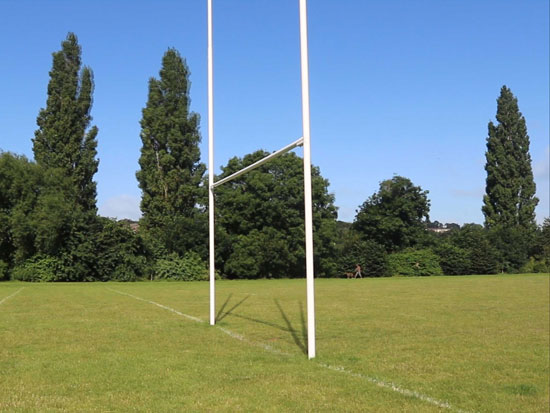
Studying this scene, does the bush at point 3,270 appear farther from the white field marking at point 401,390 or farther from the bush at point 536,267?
the bush at point 536,267

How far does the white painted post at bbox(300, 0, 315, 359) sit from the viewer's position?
7.24 m

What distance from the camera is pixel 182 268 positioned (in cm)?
3866

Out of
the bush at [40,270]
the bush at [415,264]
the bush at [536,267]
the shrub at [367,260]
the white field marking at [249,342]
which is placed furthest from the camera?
the bush at [536,267]

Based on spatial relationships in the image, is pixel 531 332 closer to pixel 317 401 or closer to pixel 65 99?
pixel 317 401

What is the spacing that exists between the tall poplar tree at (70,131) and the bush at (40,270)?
455cm

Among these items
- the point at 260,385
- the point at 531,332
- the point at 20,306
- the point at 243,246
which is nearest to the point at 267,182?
the point at 243,246

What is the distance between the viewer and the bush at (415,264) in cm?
4459

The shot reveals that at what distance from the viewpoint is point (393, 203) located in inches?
2039

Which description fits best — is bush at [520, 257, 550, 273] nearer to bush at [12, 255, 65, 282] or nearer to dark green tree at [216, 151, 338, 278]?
dark green tree at [216, 151, 338, 278]

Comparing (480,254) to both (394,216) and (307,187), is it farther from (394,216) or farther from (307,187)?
(307,187)

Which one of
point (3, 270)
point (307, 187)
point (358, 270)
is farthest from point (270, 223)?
point (307, 187)

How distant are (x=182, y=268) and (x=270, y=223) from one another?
7645mm

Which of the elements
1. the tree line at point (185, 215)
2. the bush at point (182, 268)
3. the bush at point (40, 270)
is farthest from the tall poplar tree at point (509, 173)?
the bush at point (40, 270)

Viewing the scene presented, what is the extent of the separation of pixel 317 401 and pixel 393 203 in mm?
Result: 47978
